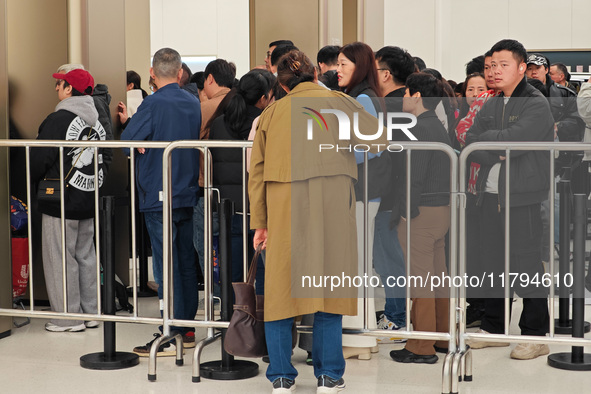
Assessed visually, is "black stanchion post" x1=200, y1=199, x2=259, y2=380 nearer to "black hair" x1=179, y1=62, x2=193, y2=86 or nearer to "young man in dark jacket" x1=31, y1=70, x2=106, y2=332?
"young man in dark jacket" x1=31, y1=70, x2=106, y2=332

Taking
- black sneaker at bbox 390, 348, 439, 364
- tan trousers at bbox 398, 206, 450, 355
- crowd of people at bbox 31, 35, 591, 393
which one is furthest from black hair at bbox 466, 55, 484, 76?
black sneaker at bbox 390, 348, 439, 364

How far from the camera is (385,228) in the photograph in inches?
185

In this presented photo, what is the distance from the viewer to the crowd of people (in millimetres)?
3611

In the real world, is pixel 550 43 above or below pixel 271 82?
above

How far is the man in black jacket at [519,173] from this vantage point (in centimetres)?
420

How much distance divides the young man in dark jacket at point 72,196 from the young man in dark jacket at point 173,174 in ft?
1.64

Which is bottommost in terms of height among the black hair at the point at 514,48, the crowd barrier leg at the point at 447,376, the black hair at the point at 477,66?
the crowd barrier leg at the point at 447,376

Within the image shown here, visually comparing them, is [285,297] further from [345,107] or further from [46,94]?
[46,94]

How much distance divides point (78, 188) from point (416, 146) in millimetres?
2165

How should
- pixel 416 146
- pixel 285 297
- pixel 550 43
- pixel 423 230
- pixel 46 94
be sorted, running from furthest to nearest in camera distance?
pixel 550 43 → pixel 46 94 → pixel 423 230 → pixel 416 146 → pixel 285 297

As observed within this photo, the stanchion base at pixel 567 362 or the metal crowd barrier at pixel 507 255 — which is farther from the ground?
the metal crowd barrier at pixel 507 255

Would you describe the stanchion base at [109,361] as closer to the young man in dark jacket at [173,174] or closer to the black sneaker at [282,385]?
the young man in dark jacket at [173,174]

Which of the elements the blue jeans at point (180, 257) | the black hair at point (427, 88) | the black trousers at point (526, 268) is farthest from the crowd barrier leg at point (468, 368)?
the blue jeans at point (180, 257)

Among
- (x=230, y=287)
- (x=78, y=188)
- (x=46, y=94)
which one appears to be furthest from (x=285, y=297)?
(x=46, y=94)
